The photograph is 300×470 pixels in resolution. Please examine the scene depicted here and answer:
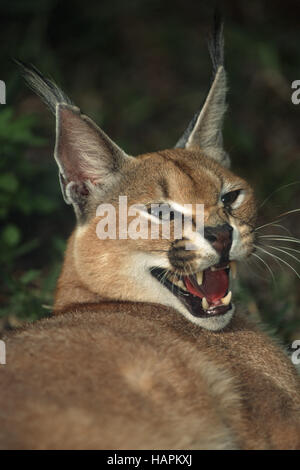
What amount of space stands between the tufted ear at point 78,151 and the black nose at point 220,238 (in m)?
0.86

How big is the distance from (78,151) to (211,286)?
121 cm

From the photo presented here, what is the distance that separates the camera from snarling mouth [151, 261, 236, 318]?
13.9ft

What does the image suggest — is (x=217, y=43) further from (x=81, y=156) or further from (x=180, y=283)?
(x=180, y=283)

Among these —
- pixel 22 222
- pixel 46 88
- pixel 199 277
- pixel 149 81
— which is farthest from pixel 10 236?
pixel 149 81

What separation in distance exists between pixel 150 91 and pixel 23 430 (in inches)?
275

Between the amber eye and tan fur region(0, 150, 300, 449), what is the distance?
73 millimetres

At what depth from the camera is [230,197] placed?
183 inches

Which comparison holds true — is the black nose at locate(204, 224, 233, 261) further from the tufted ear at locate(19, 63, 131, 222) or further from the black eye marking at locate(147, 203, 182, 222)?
the tufted ear at locate(19, 63, 131, 222)

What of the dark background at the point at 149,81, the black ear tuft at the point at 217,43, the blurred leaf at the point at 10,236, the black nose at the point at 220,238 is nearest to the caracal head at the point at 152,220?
the black nose at the point at 220,238

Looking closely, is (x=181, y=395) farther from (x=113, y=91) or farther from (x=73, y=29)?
(x=73, y=29)

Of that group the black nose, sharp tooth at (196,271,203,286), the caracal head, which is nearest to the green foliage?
the caracal head

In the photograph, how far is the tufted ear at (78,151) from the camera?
14.6 feet

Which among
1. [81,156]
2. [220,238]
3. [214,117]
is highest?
[214,117]

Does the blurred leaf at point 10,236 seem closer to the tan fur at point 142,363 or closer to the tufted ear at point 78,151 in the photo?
the tan fur at point 142,363
